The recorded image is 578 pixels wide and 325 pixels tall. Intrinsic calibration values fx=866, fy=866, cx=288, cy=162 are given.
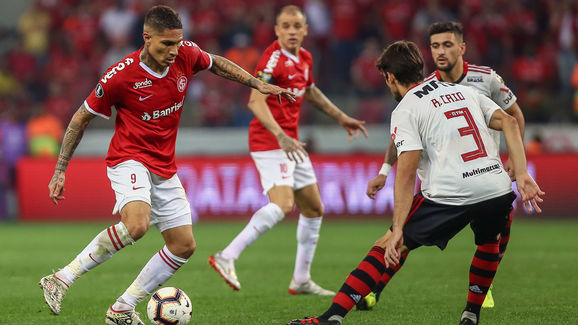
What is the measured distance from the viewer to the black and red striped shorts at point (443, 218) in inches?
225

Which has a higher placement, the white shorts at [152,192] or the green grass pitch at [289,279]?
the white shorts at [152,192]

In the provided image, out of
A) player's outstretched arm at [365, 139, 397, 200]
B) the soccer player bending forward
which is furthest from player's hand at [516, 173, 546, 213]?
player's outstretched arm at [365, 139, 397, 200]

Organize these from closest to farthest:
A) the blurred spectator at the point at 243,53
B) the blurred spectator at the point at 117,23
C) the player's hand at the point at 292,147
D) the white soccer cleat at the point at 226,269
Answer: the player's hand at the point at 292,147, the white soccer cleat at the point at 226,269, the blurred spectator at the point at 243,53, the blurred spectator at the point at 117,23

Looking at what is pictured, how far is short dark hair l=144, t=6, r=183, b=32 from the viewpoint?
20.4 ft

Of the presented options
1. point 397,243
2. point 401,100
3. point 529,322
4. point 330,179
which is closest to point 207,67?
point 401,100

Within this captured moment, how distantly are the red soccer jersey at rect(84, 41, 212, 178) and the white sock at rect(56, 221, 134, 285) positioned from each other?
58 centimetres

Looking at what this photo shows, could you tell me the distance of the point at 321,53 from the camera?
19625 mm

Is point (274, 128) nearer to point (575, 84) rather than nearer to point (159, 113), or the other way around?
point (159, 113)

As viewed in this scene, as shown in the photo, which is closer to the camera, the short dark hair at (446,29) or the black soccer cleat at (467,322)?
the black soccer cleat at (467,322)

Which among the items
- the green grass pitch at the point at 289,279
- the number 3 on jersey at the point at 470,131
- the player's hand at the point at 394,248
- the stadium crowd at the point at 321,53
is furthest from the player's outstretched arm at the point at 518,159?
the stadium crowd at the point at 321,53

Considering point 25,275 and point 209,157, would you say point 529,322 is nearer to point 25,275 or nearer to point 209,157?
point 25,275

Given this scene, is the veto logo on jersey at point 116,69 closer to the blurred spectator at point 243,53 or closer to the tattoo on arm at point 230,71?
the tattoo on arm at point 230,71

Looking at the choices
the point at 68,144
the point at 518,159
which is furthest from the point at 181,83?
the point at 518,159

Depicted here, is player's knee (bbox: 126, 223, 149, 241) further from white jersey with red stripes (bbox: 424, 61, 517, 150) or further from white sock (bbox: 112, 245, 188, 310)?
white jersey with red stripes (bbox: 424, 61, 517, 150)
